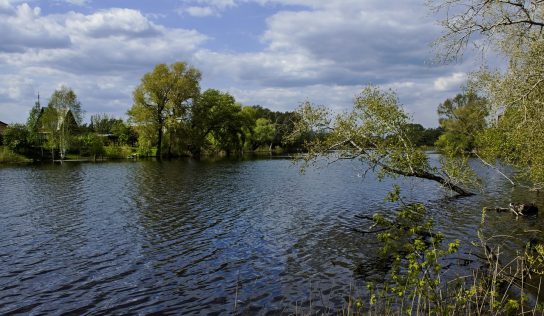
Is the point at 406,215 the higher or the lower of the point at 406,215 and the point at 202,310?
the higher

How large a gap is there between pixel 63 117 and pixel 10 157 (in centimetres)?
1141

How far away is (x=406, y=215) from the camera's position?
11.2 m

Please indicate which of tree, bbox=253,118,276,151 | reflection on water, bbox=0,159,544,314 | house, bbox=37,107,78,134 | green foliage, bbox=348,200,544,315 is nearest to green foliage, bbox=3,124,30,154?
house, bbox=37,107,78,134

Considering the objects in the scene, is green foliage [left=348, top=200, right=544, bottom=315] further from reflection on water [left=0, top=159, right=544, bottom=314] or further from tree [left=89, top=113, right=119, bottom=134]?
tree [left=89, top=113, right=119, bottom=134]

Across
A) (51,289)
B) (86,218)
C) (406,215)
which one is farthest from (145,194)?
(406,215)

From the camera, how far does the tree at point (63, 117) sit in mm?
80562

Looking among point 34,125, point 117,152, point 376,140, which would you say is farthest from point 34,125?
point 376,140

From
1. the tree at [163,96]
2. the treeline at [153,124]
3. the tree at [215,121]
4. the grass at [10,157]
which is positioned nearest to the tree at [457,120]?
the treeline at [153,124]

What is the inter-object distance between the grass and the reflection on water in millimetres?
43257

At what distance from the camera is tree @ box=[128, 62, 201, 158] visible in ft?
286

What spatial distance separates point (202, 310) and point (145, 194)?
1017 inches

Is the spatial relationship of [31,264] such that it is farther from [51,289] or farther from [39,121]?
[39,121]

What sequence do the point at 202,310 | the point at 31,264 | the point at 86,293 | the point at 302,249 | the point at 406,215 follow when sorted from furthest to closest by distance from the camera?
the point at 302,249, the point at 31,264, the point at 86,293, the point at 202,310, the point at 406,215

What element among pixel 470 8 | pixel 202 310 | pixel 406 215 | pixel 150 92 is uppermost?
pixel 150 92
